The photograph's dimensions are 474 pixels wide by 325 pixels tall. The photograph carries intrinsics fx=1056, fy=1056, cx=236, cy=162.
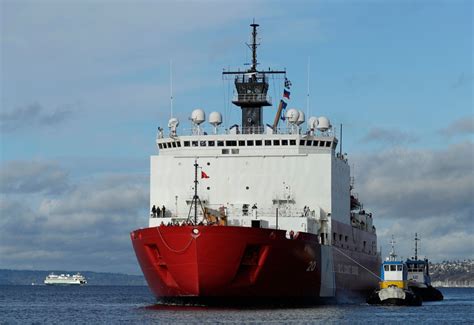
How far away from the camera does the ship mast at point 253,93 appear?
62.3 meters

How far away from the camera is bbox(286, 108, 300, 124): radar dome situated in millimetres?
59219

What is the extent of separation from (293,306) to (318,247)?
359cm

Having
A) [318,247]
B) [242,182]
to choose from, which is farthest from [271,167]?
[318,247]

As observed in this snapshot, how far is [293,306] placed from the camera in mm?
52906

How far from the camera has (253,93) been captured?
205 feet

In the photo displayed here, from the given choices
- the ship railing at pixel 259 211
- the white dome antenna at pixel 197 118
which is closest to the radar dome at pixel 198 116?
the white dome antenna at pixel 197 118

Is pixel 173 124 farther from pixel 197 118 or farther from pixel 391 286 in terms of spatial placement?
pixel 391 286

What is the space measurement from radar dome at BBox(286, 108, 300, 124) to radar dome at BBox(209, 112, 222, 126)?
3.84 metres

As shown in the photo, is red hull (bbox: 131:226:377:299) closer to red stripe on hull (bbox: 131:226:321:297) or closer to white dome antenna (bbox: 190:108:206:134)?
red stripe on hull (bbox: 131:226:321:297)

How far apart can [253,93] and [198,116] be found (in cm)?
476

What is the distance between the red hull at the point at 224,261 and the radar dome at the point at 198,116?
9.12m

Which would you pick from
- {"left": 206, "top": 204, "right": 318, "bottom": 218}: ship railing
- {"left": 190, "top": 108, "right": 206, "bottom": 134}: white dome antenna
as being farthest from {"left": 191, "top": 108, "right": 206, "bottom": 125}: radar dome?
{"left": 206, "top": 204, "right": 318, "bottom": 218}: ship railing

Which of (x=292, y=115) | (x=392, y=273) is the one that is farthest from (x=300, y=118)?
(x=392, y=273)

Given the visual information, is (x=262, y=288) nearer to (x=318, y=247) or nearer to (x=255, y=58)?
(x=318, y=247)
